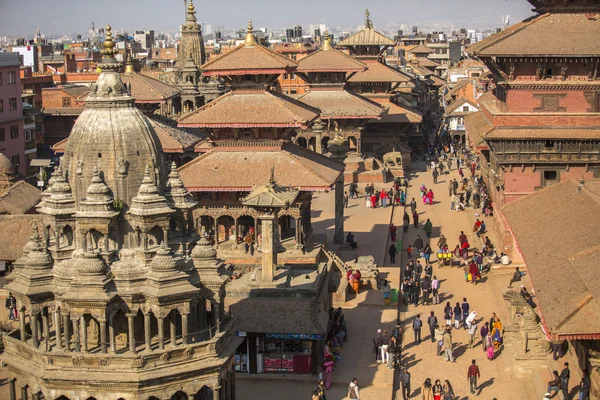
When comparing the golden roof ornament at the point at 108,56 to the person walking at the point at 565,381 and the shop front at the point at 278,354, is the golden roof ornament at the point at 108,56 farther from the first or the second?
the person walking at the point at 565,381

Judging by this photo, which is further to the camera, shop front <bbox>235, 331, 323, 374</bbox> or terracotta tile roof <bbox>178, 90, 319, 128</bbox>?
terracotta tile roof <bbox>178, 90, 319, 128</bbox>

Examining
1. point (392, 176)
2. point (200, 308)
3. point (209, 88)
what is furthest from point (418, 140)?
point (200, 308)

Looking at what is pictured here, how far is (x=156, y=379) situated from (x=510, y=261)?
24580 millimetres

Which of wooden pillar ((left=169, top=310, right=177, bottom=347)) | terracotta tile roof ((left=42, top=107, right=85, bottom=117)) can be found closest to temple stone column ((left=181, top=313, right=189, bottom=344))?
wooden pillar ((left=169, top=310, right=177, bottom=347))

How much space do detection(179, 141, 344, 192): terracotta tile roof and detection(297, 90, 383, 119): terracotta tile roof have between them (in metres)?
25.7

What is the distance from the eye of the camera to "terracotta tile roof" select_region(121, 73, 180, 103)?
59344 mm

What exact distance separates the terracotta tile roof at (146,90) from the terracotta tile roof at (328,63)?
12453 millimetres

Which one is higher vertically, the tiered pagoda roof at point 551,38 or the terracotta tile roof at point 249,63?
the tiered pagoda roof at point 551,38

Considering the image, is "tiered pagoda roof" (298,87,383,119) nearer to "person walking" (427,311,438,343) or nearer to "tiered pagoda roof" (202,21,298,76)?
"tiered pagoda roof" (202,21,298,76)

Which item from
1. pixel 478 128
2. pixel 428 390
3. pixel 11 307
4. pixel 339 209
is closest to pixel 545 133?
pixel 339 209

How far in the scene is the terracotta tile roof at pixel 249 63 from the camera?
144ft

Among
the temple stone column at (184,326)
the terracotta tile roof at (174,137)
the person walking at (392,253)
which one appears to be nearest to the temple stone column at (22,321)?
the temple stone column at (184,326)

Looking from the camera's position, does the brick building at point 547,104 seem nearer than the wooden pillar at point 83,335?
No

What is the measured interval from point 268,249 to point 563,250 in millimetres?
9873
